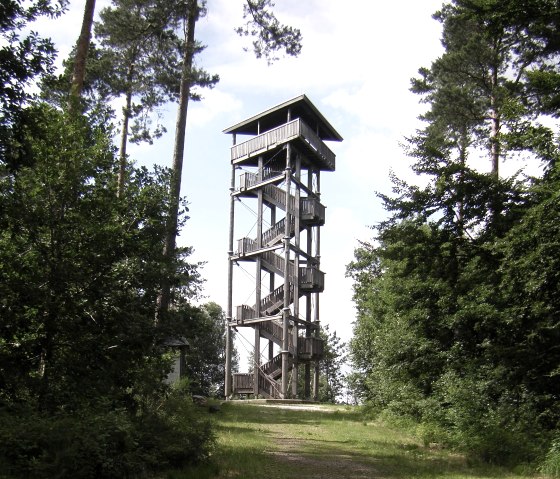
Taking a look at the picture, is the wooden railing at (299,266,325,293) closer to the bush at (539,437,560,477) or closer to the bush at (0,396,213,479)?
the bush at (539,437,560,477)

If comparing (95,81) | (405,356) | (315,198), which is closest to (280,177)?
(315,198)

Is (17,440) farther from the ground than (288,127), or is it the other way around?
(288,127)

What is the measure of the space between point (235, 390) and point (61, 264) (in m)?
22.9

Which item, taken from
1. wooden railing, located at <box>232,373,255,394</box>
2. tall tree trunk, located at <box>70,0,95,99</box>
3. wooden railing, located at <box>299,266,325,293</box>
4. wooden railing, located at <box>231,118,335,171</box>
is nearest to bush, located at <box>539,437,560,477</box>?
tall tree trunk, located at <box>70,0,95,99</box>

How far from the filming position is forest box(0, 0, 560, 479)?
7.92 m

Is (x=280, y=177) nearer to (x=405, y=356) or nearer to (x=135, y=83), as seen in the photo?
(x=135, y=83)

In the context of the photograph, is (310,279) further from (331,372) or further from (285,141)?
(331,372)

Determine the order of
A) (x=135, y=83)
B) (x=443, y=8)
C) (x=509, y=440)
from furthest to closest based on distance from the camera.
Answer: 1. (x=443, y=8)
2. (x=135, y=83)
3. (x=509, y=440)

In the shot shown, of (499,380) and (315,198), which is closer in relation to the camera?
(499,380)

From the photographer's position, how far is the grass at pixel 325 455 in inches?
349

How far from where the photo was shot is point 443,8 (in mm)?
20969

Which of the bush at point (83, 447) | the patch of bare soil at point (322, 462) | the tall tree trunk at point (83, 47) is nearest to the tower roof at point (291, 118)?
the tall tree trunk at point (83, 47)

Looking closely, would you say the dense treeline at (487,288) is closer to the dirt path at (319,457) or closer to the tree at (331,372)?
the dirt path at (319,457)

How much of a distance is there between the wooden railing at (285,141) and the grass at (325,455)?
55.2 feet
